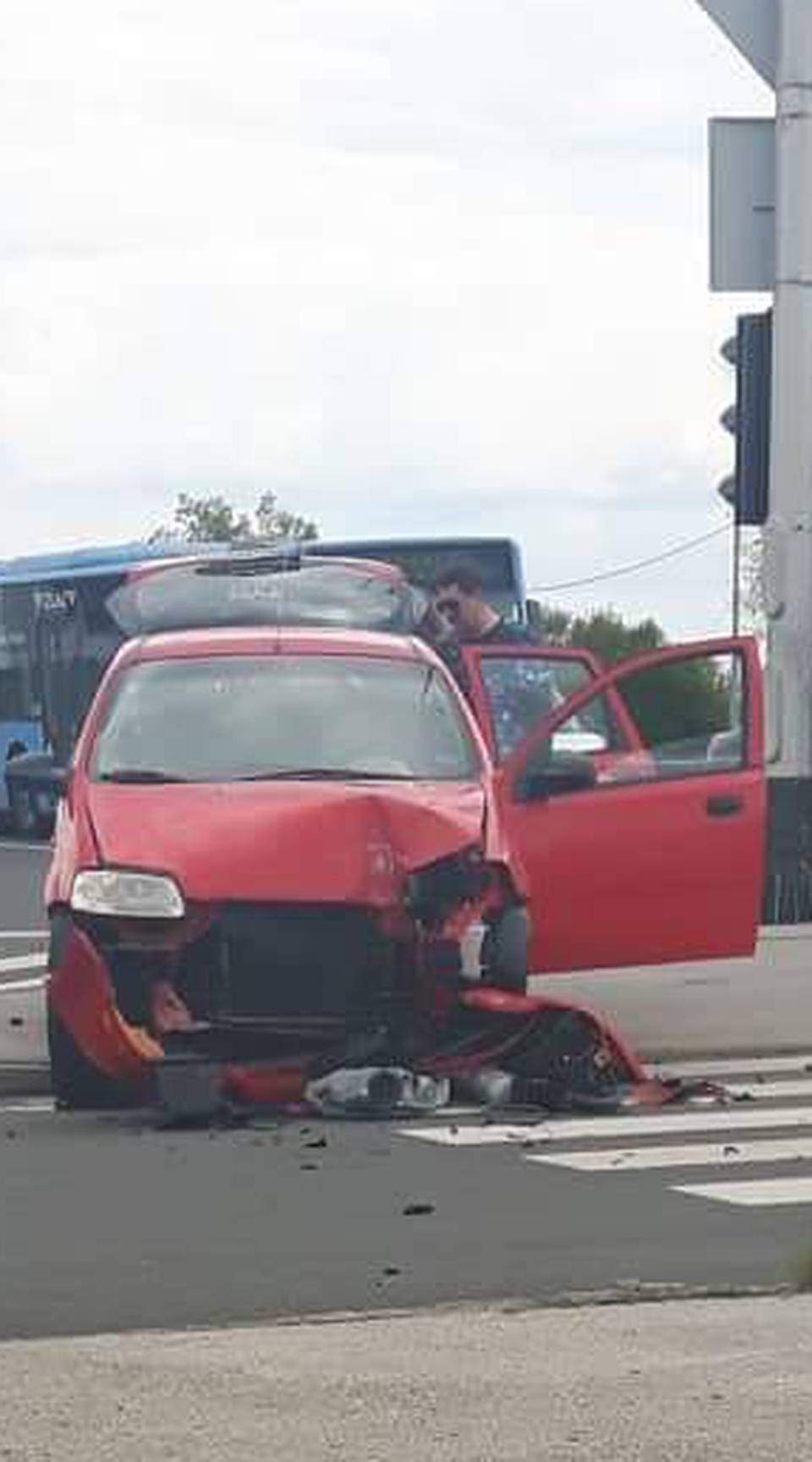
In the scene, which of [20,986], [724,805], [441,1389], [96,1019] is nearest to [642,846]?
[724,805]

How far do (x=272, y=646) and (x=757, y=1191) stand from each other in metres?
4.98

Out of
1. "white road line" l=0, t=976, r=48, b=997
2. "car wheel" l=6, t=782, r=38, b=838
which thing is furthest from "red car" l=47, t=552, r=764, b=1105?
"car wheel" l=6, t=782, r=38, b=838

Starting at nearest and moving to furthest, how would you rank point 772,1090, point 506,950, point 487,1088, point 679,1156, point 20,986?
point 679,1156 → point 487,1088 → point 506,950 → point 772,1090 → point 20,986

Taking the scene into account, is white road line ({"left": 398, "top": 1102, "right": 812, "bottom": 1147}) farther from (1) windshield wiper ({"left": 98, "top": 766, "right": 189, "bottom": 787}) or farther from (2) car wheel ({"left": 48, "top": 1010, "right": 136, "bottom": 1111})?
(1) windshield wiper ({"left": 98, "top": 766, "right": 189, "bottom": 787})

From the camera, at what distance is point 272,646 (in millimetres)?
16062

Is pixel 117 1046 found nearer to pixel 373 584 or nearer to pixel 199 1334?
pixel 199 1334

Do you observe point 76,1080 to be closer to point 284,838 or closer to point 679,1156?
point 284,838

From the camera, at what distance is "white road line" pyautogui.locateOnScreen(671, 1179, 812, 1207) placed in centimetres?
1151

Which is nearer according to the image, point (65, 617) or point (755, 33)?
point (755, 33)

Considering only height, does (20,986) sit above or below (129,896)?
below

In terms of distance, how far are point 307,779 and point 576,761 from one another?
1.65 meters

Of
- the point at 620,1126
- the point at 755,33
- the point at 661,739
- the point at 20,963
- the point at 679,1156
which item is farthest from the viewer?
the point at 20,963

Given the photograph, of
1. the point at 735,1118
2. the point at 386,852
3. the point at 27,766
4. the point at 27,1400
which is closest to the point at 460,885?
the point at 386,852

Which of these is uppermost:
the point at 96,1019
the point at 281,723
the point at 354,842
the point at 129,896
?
the point at 281,723
